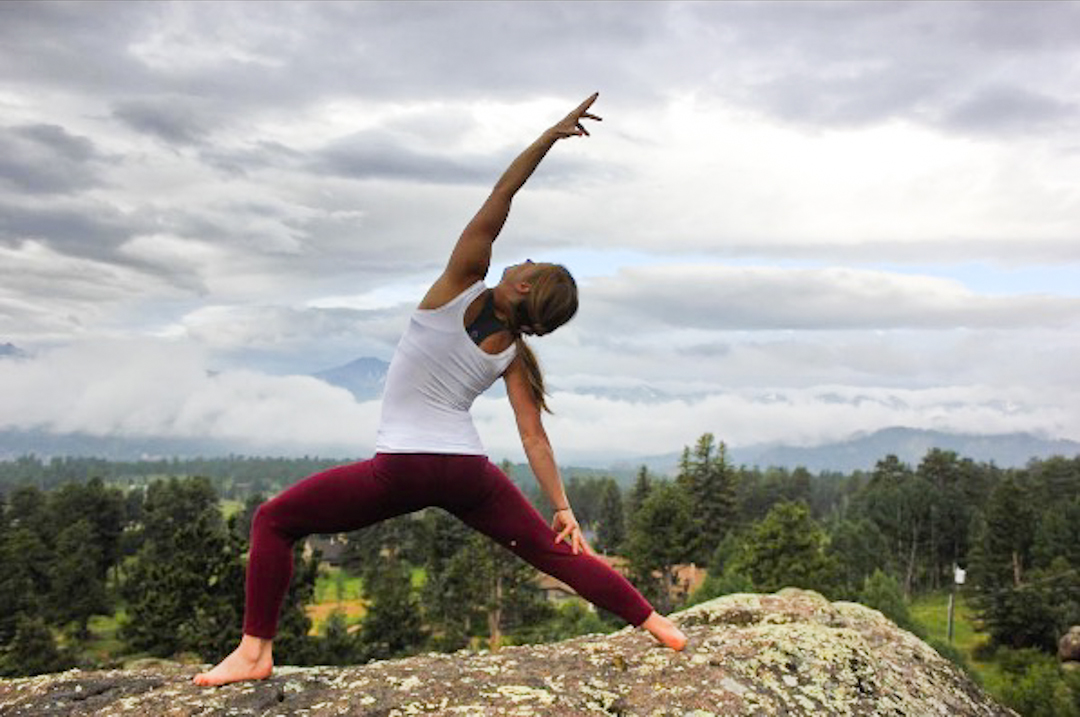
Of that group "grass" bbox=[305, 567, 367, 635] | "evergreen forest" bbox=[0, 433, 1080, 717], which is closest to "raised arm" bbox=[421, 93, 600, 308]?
"evergreen forest" bbox=[0, 433, 1080, 717]

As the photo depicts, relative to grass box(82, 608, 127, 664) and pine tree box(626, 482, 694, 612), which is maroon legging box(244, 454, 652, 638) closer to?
pine tree box(626, 482, 694, 612)

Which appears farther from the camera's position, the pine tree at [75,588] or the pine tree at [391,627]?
the pine tree at [75,588]

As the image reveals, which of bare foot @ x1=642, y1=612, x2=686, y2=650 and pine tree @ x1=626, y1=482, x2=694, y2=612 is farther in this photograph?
pine tree @ x1=626, y1=482, x2=694, y2=612

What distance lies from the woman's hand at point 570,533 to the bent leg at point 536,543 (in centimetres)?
4

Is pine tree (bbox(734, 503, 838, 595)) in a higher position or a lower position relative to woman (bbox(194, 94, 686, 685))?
lower

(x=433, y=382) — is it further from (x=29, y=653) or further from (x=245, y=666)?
(x=29, y=653)

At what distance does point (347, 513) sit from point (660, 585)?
48420mm

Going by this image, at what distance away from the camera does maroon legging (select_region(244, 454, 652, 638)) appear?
505 centimetres

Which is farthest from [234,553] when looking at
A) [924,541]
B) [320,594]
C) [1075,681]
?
[924,541]

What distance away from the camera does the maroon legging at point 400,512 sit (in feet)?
16.6

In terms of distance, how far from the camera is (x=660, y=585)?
5094 centimetres

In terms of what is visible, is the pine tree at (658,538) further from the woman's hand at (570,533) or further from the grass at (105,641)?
the woman's hand at (570,533)

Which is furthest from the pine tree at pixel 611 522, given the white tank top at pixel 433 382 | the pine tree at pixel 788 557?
the white tank top at pixel 433 382

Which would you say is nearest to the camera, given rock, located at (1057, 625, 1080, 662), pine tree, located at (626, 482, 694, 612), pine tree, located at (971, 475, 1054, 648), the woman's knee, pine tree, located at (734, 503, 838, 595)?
the woman's knee
